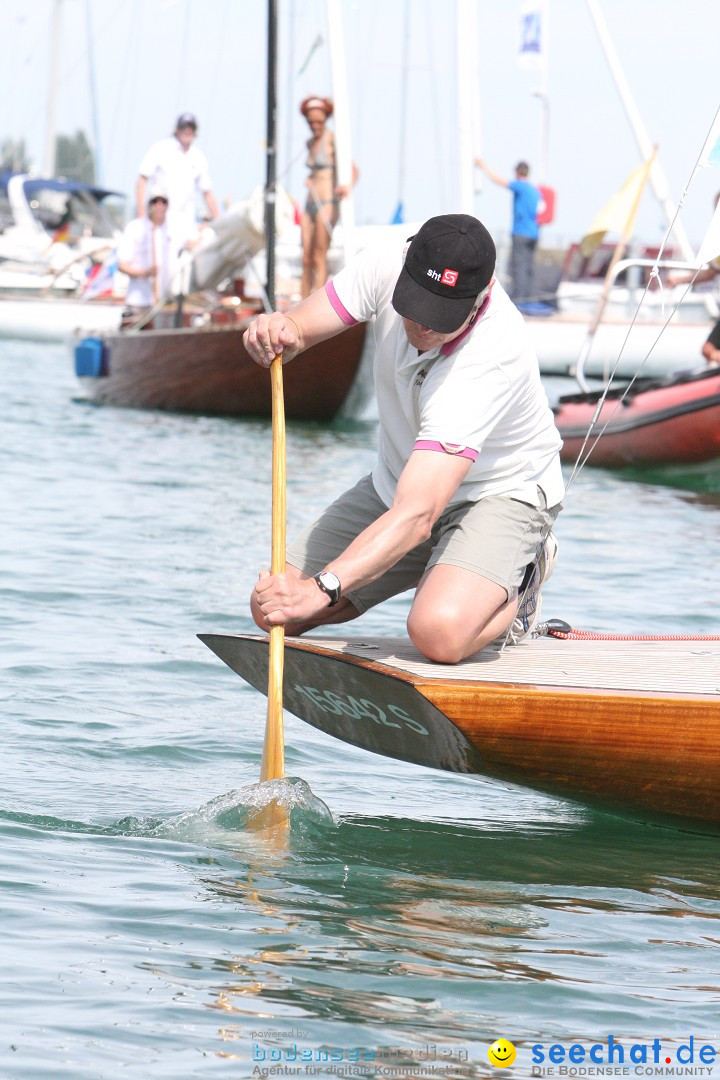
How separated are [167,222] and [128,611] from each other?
9539 millimetres

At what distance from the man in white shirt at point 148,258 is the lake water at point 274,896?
30.1ft

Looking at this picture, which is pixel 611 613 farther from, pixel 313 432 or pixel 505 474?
pixel 313 432

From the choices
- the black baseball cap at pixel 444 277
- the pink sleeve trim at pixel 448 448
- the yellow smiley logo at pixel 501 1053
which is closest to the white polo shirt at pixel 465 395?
the pink sleeve trim at pixel 448 448

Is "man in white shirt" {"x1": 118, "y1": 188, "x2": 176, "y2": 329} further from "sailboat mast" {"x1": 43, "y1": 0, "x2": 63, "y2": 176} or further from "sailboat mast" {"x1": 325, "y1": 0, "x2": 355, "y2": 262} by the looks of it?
"sailboat mast" {"x1": 43, "y1": 0, "x2": 63, "y2": 176}

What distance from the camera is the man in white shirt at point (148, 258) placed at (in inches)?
623

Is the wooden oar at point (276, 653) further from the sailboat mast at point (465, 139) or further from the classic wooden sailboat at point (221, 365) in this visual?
the sailboat mast at point (465, 139)

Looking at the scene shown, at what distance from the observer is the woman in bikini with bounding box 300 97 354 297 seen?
1511cm

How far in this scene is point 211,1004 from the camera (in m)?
3.20

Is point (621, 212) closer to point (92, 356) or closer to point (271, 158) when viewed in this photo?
point (271, 158)

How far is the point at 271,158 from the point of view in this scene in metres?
14.8

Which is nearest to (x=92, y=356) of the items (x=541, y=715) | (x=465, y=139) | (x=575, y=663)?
(x=465, y=139)

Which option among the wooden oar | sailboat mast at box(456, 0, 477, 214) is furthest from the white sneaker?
sailboat mast at box(456, 0, 477, 214)

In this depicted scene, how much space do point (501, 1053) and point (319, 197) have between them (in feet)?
42.7

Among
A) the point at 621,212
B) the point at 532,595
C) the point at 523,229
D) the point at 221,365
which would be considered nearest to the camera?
the point at 532,595
